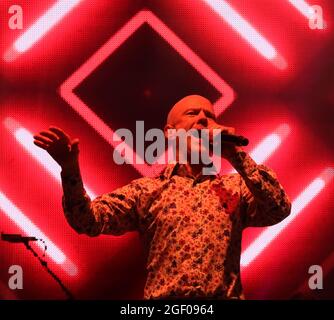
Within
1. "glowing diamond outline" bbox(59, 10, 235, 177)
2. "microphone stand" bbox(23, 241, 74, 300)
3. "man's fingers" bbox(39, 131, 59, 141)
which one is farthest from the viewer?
"glowing diamond outline" bbox(59, 10, 235, 177)

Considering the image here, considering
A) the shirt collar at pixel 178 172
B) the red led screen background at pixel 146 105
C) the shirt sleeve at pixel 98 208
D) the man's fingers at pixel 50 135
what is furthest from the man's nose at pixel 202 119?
the man's fingers at pixel 50 135

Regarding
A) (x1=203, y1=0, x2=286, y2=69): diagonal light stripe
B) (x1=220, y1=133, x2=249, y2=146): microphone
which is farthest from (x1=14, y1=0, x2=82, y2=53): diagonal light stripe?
(x1=220, y1=133, x2=249, y2=146): microphone

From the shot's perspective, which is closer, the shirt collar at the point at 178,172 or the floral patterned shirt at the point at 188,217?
the floral patterned shirt at the point at 188,217

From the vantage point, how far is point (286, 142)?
89.6 inches

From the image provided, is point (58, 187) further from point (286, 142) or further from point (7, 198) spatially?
point (286, 142)

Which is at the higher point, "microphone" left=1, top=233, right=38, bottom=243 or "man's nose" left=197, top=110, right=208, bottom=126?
"man's nose" left=197, top=110, right=208, bottom=126

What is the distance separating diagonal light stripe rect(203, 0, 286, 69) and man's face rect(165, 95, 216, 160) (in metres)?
0.44

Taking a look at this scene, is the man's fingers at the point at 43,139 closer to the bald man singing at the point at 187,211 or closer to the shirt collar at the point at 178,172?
the bald man singing at the point at 187,211

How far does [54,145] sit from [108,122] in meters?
0.65

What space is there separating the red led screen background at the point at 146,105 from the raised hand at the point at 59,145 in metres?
0.56

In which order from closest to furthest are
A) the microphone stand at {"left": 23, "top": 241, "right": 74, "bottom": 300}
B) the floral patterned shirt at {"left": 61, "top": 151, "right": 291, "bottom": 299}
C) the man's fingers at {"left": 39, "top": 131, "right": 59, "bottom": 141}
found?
1. the man's fingers at {"left": 39, "top": 131, "right": 59, "bottom": 141}
2. the floral patterned shirt at {"left": 61, "top": 151, "right": 291, "bottom": 299}
3. the microphone stand at {"left": 23, "top": 241, "right": 74, "bottom": 300}

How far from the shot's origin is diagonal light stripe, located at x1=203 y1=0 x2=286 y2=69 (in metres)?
2.31

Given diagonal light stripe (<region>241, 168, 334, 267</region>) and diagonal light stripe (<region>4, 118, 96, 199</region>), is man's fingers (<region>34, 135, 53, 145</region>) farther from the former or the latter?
diagonal light stripe (<region>241, 168, 334, 267</region>)

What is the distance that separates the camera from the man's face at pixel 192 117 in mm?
1919
